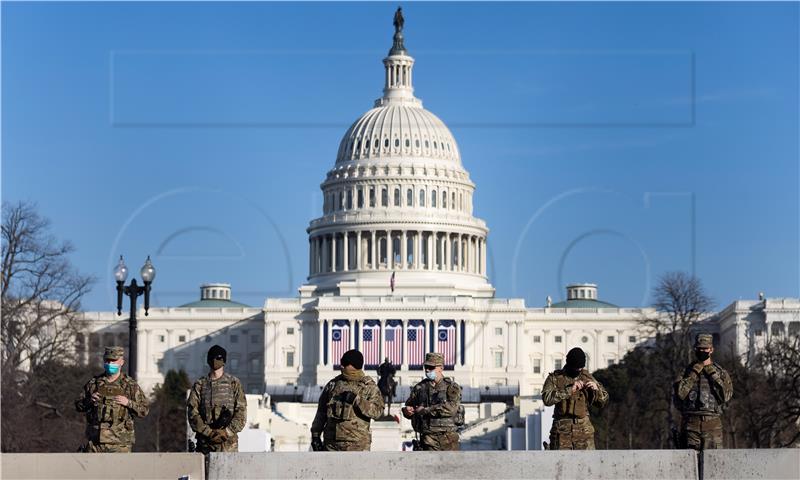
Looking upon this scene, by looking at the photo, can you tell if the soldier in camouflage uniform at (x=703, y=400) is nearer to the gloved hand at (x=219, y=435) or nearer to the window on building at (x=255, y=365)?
the gloved hand at (x=219, y=435)

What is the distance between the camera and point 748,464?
88.0 ft

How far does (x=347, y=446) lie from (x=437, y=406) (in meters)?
2.86

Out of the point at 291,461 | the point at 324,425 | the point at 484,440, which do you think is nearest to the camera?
the point at 291,461

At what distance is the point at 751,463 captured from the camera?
26.8 metres

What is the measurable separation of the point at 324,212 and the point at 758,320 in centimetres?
4150

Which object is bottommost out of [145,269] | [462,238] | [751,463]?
[751,463]

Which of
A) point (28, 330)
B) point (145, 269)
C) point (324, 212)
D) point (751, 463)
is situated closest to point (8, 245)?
point (28, 330)

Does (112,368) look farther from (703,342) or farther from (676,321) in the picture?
(676,321)

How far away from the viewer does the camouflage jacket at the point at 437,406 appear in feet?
102

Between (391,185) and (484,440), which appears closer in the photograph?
(484,440)

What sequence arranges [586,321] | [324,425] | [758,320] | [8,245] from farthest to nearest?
[586,321], [758,320], [8,245], [324,425]

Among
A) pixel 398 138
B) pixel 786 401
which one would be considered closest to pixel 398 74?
pixel 398 138

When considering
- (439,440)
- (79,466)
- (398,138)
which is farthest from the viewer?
(398,138)

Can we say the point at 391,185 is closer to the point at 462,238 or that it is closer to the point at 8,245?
the point at 462,238
